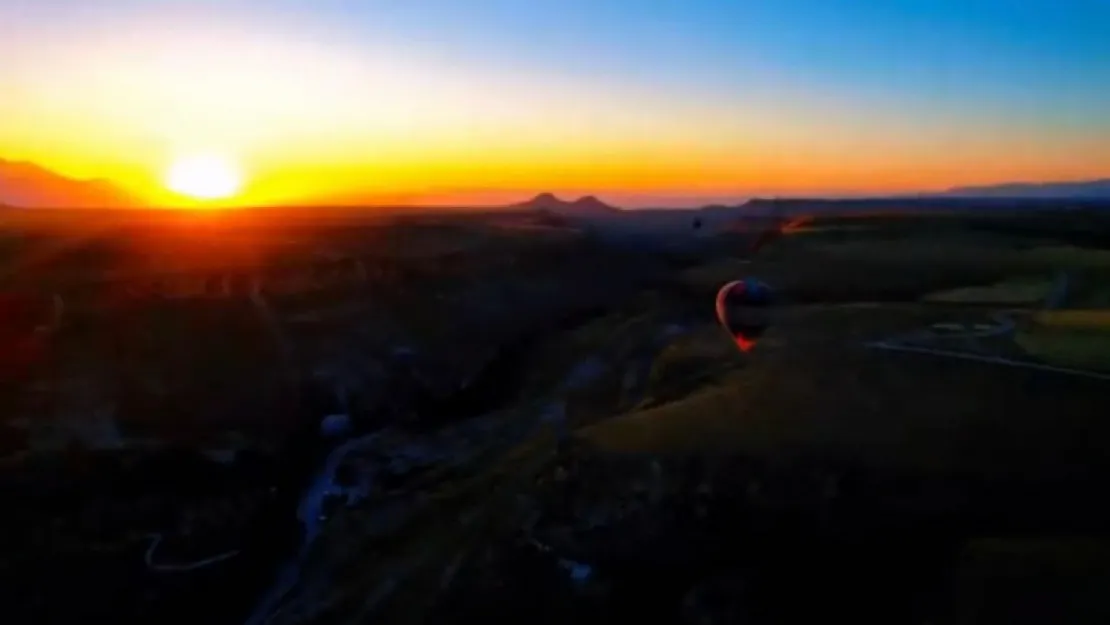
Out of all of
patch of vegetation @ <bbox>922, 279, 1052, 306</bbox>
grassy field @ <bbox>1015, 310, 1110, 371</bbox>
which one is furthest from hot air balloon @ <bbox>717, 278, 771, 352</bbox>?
patch of vegetation @ <bbox>922, 279, 1052, 306</bbox>

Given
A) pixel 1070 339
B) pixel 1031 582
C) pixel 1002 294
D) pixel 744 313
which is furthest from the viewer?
pixel 1002 294

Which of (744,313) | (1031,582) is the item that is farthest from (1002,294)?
(1031,582)

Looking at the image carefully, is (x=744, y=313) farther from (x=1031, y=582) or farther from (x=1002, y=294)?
(x=1031, y=582)

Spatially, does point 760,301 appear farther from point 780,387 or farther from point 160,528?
point 160,528

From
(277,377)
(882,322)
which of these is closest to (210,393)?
(277,377)

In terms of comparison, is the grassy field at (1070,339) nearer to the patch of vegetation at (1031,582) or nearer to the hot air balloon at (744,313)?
the hot air balloon at (744,313)

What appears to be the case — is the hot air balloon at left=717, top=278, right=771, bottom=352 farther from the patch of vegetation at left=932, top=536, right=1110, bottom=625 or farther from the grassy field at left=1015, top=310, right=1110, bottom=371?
the patch of vegetation at left=932, top=536, right=1110, bottom=625

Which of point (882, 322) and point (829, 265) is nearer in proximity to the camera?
point (882, 322)

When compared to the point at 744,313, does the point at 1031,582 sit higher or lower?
lower
